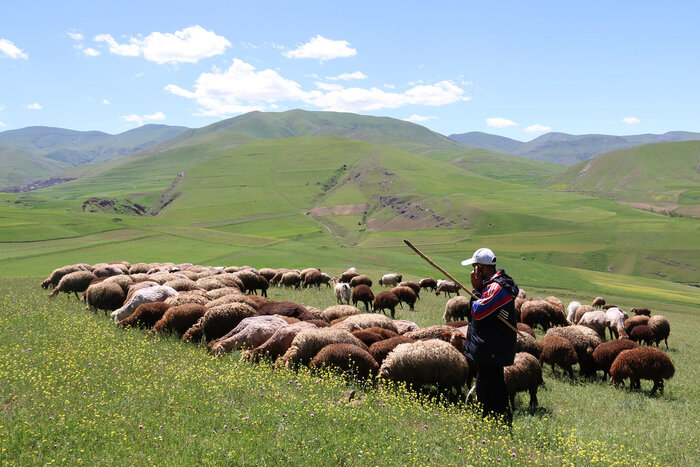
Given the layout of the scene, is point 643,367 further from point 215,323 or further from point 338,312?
point 215,323

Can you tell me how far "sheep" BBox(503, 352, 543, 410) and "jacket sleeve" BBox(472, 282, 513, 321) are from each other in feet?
10.3

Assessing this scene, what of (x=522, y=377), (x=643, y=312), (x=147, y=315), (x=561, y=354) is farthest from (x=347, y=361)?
(x=643, y=312)

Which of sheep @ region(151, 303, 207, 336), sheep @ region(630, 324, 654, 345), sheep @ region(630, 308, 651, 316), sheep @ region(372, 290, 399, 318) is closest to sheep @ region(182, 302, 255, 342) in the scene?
sheep @ region(151, 303, 207, 336)

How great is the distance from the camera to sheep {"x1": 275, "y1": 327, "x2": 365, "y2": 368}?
1006cm

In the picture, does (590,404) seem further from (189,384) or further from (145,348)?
(145,348)

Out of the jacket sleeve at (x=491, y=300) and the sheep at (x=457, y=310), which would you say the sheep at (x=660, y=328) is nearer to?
the sheep at (x=457, y=310)

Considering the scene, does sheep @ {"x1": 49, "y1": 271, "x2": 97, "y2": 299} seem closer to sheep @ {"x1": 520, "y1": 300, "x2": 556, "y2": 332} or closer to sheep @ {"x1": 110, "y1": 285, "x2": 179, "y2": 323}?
sheep @ {"x1": 110, "y1": 285, "x2": 179, "y2": 323}

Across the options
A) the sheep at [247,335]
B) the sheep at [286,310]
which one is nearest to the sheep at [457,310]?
the sheep at [286,310]

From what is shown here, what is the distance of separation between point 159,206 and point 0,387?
185m

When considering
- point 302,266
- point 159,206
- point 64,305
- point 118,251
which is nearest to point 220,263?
point 302,266

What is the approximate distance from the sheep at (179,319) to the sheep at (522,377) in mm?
9740

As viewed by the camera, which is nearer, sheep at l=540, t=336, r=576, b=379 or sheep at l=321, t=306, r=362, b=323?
sheep at l=540, t=336, r=576, b=379

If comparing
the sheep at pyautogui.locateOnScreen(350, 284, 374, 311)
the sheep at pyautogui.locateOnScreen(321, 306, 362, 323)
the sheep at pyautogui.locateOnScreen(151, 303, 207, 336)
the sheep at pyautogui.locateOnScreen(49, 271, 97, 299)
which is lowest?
the sheep at pyautogui.locateOnScreen(350, 284, 374, 311)

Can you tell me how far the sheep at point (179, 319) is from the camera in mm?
13102
